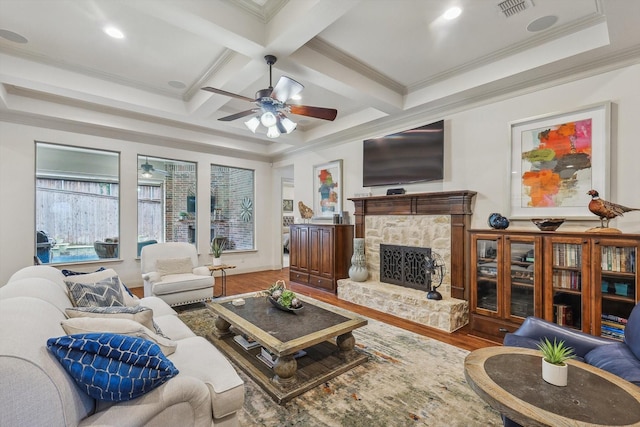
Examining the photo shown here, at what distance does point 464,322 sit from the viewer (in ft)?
12.3

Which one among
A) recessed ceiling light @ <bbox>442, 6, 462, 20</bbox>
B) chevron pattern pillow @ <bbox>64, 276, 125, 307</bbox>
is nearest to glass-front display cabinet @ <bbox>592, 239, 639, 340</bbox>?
recessed ceiling light @ <bbox>442, 6, 462, 20</bbox>

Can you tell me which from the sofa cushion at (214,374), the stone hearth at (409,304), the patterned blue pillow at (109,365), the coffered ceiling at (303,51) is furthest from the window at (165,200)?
the patterned blue pillow at (109,365)

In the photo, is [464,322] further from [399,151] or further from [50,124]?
[50,124]

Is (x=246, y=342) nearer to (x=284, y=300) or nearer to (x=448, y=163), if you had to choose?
(x=284, y=300)

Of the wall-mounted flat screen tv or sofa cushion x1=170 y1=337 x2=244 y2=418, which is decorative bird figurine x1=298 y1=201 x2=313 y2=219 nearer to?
the wall-mounted flat screen tv

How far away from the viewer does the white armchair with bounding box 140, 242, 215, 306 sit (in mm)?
4047

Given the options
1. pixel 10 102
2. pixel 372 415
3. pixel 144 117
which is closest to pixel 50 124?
pixel 10 102

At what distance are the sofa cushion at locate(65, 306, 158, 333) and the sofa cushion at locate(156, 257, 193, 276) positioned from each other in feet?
8.43

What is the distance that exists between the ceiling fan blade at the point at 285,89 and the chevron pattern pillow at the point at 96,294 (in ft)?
7.51

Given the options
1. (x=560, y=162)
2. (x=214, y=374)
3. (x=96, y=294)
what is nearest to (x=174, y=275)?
(x=96, y=294)

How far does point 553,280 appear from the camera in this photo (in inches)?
116

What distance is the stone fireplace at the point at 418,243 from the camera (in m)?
3.75

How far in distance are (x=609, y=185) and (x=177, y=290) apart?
5.19 meters

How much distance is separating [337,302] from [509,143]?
3.29m
